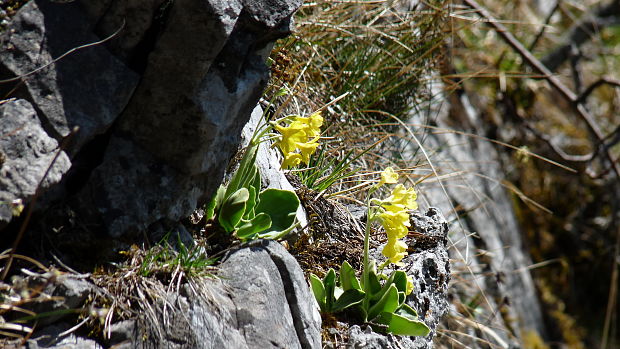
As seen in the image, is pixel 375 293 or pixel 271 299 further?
pixel 375 293

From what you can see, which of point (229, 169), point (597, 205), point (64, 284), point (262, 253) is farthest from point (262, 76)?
point (597, 205)

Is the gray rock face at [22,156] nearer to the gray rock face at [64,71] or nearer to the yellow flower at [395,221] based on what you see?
the gray rock face at [64,71]

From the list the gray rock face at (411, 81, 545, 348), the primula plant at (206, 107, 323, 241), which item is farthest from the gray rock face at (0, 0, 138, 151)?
the gray rock face at (411, 81, 545, 348)

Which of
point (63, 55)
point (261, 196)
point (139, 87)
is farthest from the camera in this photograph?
point (261, 196)

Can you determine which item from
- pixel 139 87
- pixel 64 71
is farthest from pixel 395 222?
pixel 64 71

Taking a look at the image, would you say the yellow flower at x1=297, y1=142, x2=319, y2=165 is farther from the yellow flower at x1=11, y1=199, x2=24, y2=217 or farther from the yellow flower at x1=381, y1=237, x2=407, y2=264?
the yellow flower at x1=11, y1=199, x2=24, y2=217

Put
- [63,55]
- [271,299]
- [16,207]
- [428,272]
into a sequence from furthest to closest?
[428,272]
[271,299]
[63,55]
[16,207]

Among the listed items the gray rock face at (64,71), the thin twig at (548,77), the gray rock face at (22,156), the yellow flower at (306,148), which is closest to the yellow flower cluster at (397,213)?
the yellow flower at (306,148)

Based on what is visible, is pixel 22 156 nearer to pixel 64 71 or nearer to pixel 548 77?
pixel 64 71

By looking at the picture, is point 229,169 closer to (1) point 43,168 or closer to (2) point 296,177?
(2) point 296,177
